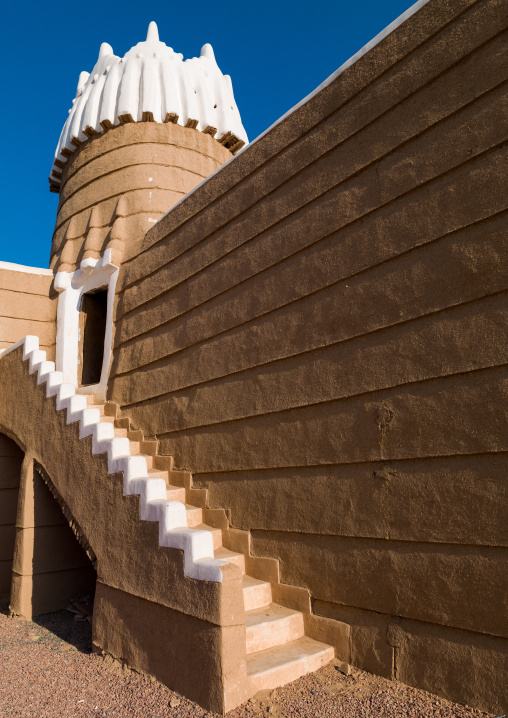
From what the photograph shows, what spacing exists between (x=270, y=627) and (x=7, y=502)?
6.07 meters

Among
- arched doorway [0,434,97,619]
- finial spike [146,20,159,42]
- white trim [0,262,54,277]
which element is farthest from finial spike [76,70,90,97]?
arched doorway [0,434,97,619]

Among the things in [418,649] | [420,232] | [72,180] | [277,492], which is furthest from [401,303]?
[72,180]

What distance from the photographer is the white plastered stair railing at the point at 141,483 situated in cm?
454

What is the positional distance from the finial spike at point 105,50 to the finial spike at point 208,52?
186cm

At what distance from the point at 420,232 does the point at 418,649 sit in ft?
10.2

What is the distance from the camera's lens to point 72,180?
10242 mm

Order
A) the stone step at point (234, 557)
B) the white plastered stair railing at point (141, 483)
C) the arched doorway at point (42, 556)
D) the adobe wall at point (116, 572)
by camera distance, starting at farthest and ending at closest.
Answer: the arched doorway at point (42, 556)
the stone step at point (234, 557)
the white plastered stair railing at point (141, 483)
the adobe wall at point (116, 572)

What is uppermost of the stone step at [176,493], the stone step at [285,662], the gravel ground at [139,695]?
the stone step at [176,493]

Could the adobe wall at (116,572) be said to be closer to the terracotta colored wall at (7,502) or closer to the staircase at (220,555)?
the staircase at (220,555)

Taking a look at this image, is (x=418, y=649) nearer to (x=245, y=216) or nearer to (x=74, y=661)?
(x=74, y=661)

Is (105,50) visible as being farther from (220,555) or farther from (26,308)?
(220,555)

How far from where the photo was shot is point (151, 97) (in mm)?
9648

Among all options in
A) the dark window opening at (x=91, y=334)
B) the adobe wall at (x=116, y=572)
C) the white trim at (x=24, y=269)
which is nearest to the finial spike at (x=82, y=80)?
the white trim at (x=24, y=269)

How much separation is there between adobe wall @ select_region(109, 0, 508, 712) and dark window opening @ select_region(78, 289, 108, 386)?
395cm
